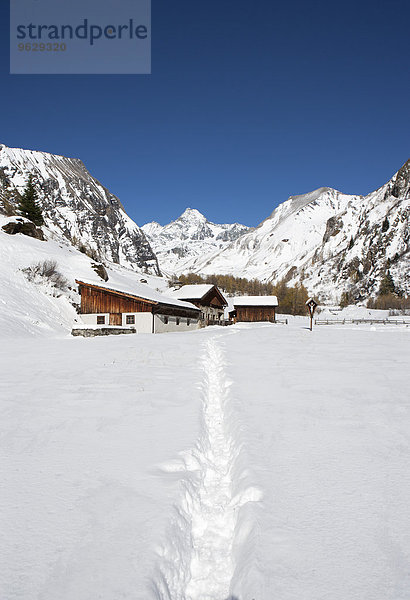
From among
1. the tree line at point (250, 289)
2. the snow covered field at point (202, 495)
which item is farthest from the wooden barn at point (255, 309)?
the tree line at point (250, 289)

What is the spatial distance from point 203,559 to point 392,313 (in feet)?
317

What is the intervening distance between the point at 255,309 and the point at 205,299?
20.2m

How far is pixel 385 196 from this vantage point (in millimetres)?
175500

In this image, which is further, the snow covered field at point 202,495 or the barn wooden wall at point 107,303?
the barn wooden wall at point 107,303

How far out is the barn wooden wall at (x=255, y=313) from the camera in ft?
222

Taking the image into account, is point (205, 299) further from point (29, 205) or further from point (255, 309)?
point (29, 205)

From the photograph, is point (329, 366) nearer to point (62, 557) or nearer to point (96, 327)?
point (62, 557)

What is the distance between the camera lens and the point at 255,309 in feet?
224

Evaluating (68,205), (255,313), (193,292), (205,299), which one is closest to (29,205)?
(193,292)

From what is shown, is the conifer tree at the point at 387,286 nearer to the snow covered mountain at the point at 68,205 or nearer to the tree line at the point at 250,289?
the tree line at the point at 250,289

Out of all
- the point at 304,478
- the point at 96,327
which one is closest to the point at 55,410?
the point at 304,478

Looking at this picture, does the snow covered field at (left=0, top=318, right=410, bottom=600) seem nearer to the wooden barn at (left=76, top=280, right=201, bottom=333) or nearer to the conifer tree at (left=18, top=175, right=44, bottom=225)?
the wooden barn at (left=76, top=280, right=201, bottom=333)

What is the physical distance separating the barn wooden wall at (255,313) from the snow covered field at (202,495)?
59.7 meters

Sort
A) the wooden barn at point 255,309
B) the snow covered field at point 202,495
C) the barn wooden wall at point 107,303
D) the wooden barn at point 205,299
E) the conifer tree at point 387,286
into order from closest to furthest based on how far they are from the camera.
Answer: the snow covered field at point 202,495
the barn wooden wall at point 107,303
the wooden barn at point 205,299
the wooden barn at point 255,309
the conifer tree at point 387,286
